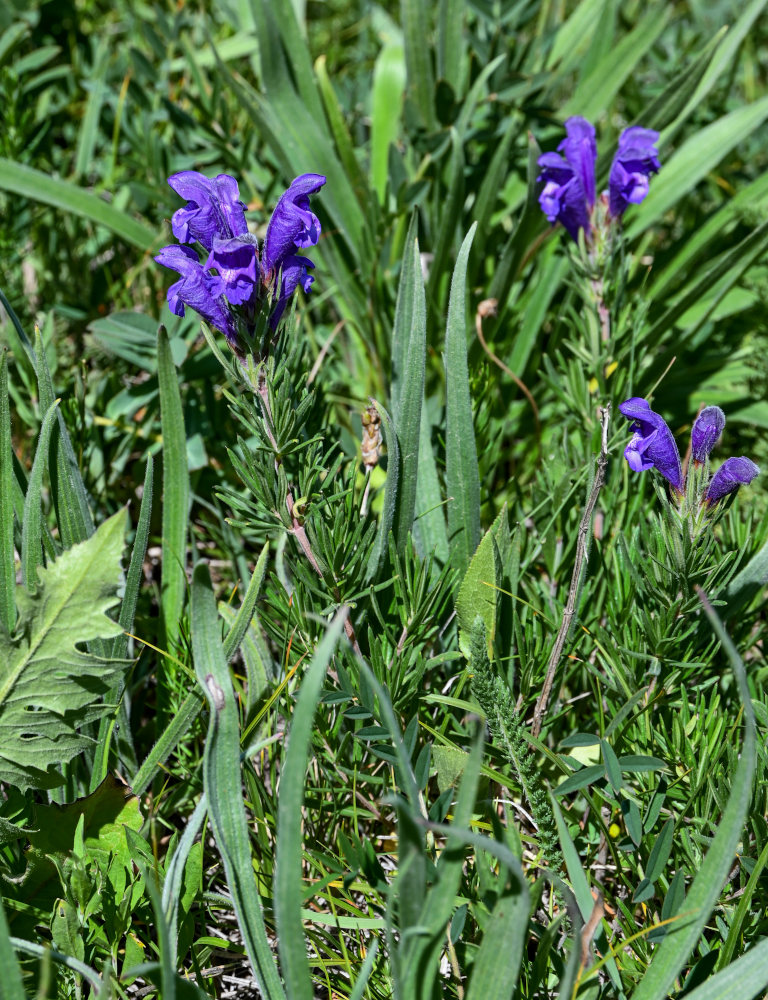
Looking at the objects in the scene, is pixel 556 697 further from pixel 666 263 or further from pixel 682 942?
pixel 666 263

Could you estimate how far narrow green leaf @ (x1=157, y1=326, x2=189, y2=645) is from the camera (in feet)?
5.77

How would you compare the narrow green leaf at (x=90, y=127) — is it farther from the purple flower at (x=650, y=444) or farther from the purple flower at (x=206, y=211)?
the purple flower at (x=650, y=444)

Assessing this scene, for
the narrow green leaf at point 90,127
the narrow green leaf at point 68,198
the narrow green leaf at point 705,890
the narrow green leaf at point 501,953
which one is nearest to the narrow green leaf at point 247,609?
the narrow green leaf at point 501,953

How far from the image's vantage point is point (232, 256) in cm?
129

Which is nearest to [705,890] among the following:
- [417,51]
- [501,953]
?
[501,953]

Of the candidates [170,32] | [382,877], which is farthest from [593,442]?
[170,32]

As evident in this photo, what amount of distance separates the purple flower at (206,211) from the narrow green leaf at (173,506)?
43cm

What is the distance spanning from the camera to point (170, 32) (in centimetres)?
301

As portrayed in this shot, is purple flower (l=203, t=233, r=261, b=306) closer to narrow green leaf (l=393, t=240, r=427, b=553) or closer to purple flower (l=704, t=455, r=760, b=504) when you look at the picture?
narrow green leaf (l=393, t=240, r=427, b=553)

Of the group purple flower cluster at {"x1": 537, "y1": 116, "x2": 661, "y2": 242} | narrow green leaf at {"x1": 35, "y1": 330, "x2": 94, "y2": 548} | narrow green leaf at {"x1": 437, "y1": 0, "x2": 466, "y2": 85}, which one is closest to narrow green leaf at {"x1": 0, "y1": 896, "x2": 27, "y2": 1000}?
narrow green leaf at {"x1": 35, "y1": 330, "x2": 94, "y2": 548}

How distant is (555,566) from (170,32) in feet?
8.04

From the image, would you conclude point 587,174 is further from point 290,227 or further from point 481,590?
point 481,590

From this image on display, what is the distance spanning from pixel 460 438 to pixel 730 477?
0.54 metres

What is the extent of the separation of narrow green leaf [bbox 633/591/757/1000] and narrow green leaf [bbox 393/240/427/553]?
648 millimetres
